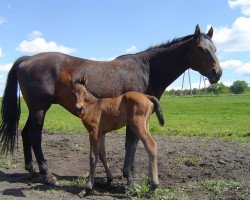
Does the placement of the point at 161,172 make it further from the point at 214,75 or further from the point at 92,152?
the point at 214,75

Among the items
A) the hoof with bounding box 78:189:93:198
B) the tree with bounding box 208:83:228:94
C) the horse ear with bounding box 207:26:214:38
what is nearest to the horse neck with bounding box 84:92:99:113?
the hoof with bounding box 78:189:93:198

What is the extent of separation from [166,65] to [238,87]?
376ft

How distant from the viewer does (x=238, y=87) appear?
11781 centimetres

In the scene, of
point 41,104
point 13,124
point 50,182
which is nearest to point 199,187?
point 50,182

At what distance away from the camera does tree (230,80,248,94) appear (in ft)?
380

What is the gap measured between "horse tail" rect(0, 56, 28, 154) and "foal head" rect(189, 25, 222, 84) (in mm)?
3481

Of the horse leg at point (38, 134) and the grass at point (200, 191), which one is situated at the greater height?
the horse leg at point (38, 134)

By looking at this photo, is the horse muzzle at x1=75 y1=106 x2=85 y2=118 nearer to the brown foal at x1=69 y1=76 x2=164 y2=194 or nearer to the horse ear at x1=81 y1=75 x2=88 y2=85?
the brown foal at x1=69 y1=76 x2=164 y2=194

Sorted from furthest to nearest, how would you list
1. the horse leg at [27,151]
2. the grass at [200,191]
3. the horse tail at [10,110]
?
the horse tail at [10,110] → the horse leg at [27,151] → the grass at [200,191]

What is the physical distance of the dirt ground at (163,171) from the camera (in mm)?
6895

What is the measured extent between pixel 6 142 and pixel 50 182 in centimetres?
152

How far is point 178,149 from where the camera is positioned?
10242 millimetres

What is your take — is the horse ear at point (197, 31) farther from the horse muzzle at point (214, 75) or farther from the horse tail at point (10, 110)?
the horse tail at point (10, 110)

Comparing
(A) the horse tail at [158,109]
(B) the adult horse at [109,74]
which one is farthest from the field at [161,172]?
(A) the horse tail at [158,109]
